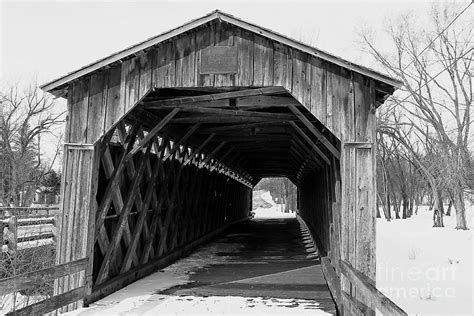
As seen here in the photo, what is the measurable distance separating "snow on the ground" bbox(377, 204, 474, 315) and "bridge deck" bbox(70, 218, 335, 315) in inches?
75.4

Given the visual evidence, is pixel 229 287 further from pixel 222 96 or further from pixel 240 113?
pixel 222 96

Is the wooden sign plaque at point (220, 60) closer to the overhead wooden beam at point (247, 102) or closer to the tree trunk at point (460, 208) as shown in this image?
the overhead wooden beam at point (247, 102)

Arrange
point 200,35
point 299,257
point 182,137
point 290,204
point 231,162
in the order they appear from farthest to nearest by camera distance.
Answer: point 290,204
point 231,162
point 299,257
point 182,137
point 200,35

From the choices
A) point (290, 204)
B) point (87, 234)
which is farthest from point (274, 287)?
point (290, 204)

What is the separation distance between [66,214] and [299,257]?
7.01 meters

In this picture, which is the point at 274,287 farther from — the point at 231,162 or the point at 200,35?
the point at 231,162

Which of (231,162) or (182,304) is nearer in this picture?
(182,304)

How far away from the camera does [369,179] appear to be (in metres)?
6.11

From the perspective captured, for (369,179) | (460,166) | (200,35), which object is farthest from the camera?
(460,166)

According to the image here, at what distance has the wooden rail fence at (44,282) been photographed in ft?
14.2

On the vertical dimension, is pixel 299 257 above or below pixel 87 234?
below

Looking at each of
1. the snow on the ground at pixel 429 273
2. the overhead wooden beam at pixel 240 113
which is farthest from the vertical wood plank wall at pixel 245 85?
the snow on the ground at pixel 429 273

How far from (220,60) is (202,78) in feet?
1.24

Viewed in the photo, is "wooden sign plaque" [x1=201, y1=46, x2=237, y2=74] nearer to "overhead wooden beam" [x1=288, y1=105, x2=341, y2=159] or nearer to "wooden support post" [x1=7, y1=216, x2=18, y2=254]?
"overhead wooden beam" [x1=288, y1=105, x2=341, y2=159]
